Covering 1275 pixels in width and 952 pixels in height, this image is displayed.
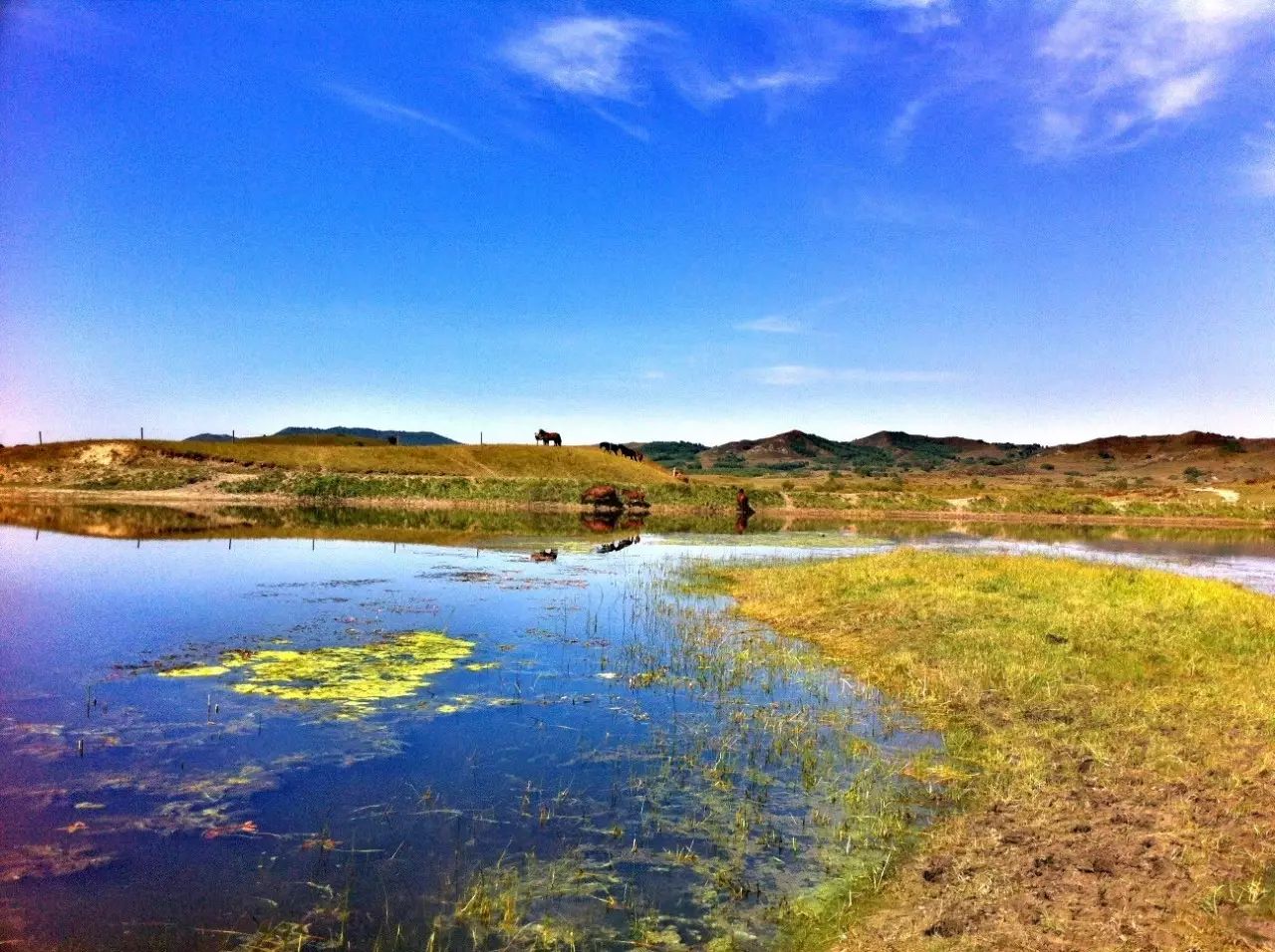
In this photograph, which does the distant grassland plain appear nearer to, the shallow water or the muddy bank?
the muddy bank

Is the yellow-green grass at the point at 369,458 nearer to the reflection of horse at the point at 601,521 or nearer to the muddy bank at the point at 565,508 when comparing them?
the muddy bank at the point at 565,508

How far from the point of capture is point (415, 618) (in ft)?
73.8

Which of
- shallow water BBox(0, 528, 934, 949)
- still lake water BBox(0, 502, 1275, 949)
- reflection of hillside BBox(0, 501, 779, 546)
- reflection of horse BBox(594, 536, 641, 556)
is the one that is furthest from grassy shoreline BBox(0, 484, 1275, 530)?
shallow water BBox(0, 528, 934, 949)

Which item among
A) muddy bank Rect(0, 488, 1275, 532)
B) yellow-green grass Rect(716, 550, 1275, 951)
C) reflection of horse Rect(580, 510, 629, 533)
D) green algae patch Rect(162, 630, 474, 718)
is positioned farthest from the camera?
muddy bank Rect(0, 488, 1275, 532)

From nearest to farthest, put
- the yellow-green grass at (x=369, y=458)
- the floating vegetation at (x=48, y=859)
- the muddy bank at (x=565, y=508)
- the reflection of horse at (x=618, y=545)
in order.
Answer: the floating vegetation at (x=48, y=859) → the reflection of horse at (x=618, y=545) → the muddy bank at (x=565, y=508) → the yellow-green grass at (x=369, y=458)

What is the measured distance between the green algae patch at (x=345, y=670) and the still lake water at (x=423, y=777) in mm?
88

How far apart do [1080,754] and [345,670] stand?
1336 centimetres

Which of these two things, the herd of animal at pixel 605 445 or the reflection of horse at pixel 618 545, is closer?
the reflection of horse at pixel 618 545

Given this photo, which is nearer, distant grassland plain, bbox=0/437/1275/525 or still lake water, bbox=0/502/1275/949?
still lake water, bbox=0/502/1275/949

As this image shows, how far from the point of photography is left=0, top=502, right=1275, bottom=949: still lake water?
773cm

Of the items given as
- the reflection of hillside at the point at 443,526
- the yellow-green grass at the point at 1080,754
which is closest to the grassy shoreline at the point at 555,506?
the reflection of hillside at the point at 443,526

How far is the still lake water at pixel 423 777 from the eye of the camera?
7.73 metres

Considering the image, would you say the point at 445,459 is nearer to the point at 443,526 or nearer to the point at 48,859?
the point at 443,526

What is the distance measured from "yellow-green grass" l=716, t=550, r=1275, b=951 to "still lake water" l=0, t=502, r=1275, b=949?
990 mm
